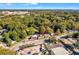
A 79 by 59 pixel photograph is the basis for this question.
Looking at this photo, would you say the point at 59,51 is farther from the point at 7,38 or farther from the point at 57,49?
the point at 7,38

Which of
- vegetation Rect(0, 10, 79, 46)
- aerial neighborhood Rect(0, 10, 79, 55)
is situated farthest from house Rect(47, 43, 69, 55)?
vegetation Rect(0, 10, 79, 46)

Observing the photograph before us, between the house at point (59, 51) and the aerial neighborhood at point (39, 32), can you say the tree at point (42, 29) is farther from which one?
the house at point (59, 51)

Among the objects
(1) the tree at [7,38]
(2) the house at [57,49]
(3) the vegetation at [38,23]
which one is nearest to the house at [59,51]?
(2) the house at [57,49]

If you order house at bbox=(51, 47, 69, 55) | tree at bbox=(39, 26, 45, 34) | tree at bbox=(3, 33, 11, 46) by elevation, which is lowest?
house at bbox=(51, 47, 69, 55)

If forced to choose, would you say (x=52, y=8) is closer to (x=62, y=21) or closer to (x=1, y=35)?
(x=62, y=21)

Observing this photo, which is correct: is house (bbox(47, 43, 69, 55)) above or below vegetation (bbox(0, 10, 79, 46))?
below

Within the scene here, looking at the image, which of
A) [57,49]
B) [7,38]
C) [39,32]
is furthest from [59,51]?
[7,38]

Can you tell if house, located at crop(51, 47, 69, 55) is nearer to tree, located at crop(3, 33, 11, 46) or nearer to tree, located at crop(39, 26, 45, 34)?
tree, located at crop(39, 26, 45, 34)
